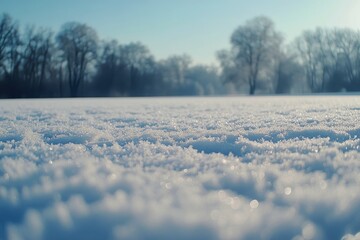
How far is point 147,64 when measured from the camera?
46.1 m

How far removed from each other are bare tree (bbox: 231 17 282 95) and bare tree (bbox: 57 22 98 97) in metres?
18.0

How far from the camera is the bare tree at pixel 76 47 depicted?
37.9m

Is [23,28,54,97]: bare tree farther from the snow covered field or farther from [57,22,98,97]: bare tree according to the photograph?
the snow covered field

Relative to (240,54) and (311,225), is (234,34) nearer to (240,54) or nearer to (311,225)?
(240,54)

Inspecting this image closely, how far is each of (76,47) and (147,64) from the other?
36.2 ft

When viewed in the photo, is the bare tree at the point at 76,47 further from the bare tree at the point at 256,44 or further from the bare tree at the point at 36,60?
the bare tree at the point at 256,44

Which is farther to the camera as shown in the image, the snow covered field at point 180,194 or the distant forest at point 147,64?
the distant forest at point 147,64

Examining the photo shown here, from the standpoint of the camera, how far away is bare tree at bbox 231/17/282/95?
38469 millimetres

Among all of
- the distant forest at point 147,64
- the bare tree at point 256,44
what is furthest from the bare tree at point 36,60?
the bare tree at point 256,44

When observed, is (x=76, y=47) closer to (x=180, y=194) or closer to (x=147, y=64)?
(x=147, y=64)

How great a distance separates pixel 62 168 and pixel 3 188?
292 mm

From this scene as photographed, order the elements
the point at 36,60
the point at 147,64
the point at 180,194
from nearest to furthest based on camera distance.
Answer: the point at 180,194, the point at 36,60, the point at 147,64

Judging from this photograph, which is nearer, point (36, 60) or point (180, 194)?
point (180, 194)

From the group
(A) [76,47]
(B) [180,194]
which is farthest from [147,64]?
(B) [180,194]
